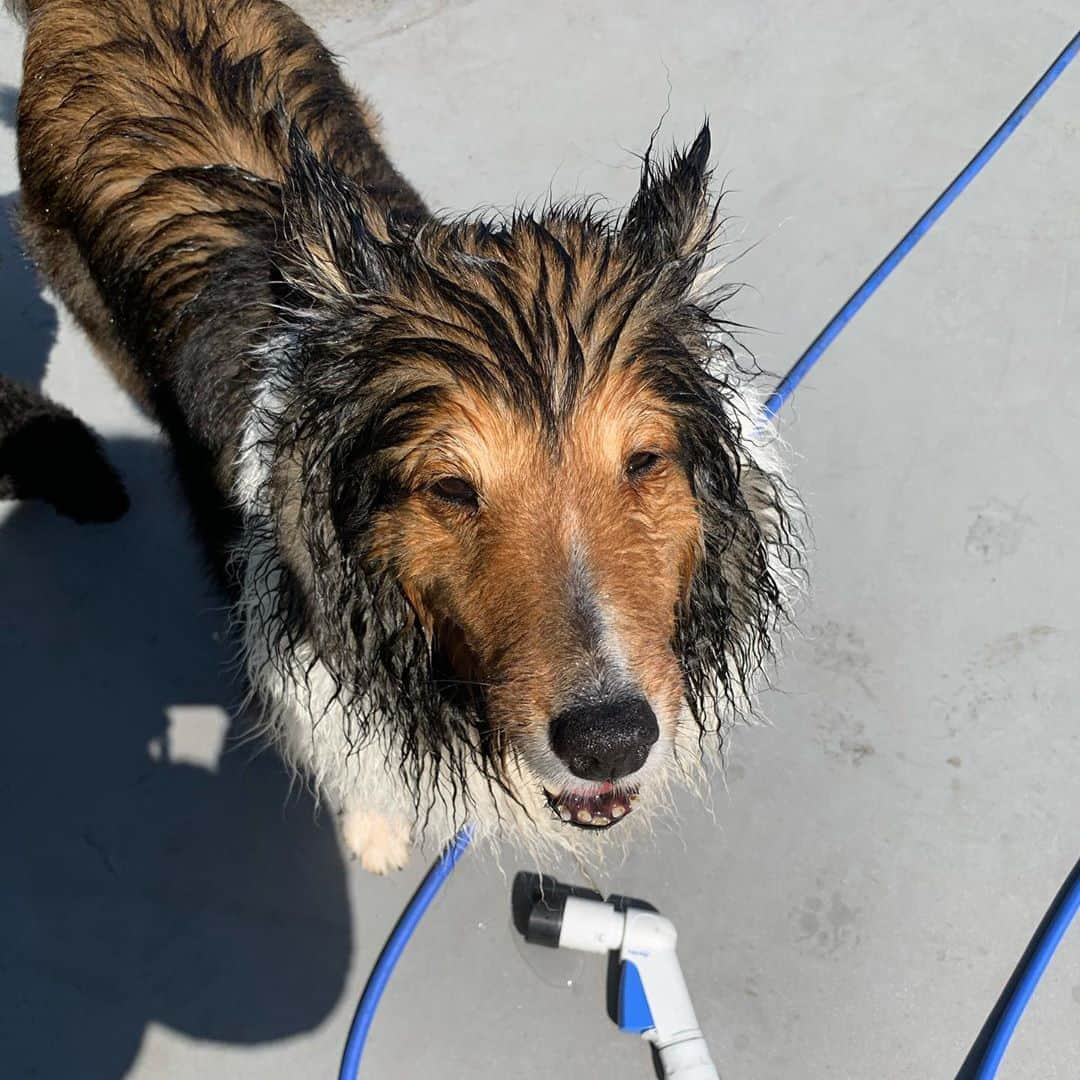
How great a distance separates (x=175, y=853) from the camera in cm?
297

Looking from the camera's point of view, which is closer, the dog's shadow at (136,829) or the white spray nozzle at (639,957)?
the white spray nozzle at (639,957)

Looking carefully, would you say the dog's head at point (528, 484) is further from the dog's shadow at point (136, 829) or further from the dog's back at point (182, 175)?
the dog's shadow at point (136, 829)

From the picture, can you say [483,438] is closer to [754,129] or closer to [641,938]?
[641,938]

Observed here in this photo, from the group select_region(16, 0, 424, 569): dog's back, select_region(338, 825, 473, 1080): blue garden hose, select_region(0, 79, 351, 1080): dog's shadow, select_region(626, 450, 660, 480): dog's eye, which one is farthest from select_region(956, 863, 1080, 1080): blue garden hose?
select_region(16, 0, 424, 569): dog's back

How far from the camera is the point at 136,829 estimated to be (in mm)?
3016

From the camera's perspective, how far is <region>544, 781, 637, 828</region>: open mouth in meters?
2.00

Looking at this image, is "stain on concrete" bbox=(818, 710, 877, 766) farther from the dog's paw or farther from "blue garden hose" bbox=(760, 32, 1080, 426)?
the dog's paw

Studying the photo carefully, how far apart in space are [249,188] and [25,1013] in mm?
2425

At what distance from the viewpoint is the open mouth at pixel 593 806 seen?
2.00m

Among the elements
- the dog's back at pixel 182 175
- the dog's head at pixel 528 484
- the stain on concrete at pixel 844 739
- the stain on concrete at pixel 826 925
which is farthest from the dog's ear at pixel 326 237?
the stain on concrete at pixel 826 925

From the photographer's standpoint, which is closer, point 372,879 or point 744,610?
point 744,610

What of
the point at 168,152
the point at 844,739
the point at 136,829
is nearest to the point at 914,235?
the point at 844,739

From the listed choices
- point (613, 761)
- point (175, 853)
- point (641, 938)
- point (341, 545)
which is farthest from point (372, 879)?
point (613, 761)

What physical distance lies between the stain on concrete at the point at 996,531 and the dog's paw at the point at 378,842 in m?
2.16
